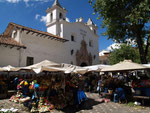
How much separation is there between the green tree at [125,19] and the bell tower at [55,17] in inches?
338

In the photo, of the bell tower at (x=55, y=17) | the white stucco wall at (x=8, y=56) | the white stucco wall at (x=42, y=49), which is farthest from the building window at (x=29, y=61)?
the bell tower at (x=55, y=17)

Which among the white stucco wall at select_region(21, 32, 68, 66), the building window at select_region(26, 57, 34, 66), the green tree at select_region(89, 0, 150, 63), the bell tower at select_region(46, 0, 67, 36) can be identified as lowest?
the building window at select_region(26, 57, 34, 66)

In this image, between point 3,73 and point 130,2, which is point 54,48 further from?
point 130,2

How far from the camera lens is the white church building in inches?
542

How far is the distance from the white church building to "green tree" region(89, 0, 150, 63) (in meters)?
7.30

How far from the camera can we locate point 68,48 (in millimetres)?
20328

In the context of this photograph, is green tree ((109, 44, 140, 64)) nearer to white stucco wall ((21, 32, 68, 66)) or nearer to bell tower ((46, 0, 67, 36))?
white stucco wall ((21, 32, 68, 66))

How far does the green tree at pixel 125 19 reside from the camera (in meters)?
11.2

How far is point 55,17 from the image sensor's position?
21.4 meters

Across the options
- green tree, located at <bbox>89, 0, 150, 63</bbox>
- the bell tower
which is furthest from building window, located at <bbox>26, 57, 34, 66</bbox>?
green tree, located at <bbox>89, 0, 150, 63</bbox>

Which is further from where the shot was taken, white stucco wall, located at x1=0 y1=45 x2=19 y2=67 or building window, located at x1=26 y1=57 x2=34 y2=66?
building window, located at x1=26 y1=57 x2=34 y2=66

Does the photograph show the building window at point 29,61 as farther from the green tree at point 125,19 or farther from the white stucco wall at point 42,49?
the green tree at point 125,19

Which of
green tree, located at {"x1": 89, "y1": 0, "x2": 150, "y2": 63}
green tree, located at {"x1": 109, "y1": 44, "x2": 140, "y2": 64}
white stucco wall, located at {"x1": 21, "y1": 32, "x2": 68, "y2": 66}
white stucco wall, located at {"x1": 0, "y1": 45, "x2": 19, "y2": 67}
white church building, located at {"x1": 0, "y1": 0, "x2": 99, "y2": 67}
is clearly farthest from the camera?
green tree, located at {"x1": 109, "y1": 44, "x2": 140, "y2": 64}

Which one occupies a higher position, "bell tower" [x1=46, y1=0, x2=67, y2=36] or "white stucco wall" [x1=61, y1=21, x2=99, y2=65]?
"bell tower" [x1=46, y1=0, x2=67, y2=36]
